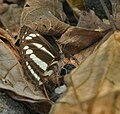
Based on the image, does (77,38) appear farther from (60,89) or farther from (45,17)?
(60,89)

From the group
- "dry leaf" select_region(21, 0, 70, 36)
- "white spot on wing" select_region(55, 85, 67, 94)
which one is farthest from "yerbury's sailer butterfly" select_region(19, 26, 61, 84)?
"dry leaf" select_region(21, 0, 70, 36)

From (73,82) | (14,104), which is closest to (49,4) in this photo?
(14,104)

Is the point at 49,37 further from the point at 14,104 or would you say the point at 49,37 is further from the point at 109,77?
the point at 109,77

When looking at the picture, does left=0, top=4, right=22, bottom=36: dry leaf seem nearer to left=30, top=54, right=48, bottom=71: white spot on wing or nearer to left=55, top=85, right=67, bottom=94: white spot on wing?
left=30, top=54, right=48, bottom=71: white spot on wing

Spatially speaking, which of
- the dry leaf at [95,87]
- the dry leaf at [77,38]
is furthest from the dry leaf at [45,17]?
the dry leaf at [95,87]

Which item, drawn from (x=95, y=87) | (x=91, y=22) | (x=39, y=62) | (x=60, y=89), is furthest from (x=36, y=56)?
(x=95, y=87)

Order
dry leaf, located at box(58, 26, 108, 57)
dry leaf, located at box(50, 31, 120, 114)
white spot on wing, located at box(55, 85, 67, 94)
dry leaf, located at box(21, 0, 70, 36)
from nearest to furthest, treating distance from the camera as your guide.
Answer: dry leaf, located at box(50, 31, 120, 114) < white spot on wing, located at box(55, 85, 67, 94) < dry leaf, located at box(58, 26, 108, 57) < dry leaf, located at box(21, 0, 70, 36)
